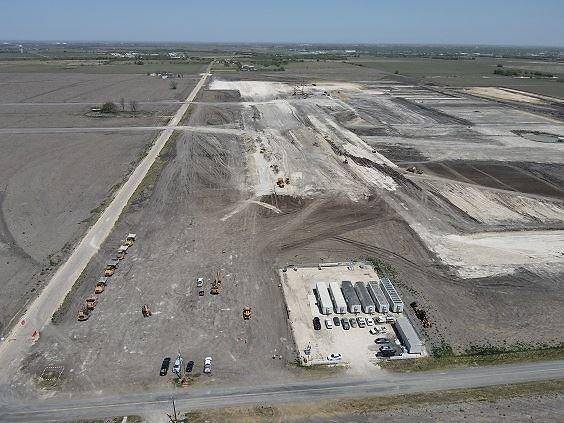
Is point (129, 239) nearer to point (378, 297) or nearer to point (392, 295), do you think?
point (378, 297)

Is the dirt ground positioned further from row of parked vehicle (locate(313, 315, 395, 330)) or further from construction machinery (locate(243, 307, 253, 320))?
row of parked vehicle (locate(313, 315, 395, 330))

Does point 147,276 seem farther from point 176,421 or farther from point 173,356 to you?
point 176,421

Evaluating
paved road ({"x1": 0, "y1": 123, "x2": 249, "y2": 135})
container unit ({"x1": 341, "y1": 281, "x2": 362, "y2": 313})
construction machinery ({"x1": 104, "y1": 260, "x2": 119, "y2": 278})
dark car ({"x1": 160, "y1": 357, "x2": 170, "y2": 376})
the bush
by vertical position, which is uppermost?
the bush

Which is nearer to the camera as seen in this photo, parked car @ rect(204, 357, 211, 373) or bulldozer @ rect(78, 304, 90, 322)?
parked car @ rect(204, 357, 211, 373)

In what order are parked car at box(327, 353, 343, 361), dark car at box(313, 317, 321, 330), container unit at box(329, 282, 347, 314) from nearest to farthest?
parked car at box(327, 353, 343, 361)
dark car at box(313, 317, 321, 330)
container unit at box(329, 282, 347, 314)

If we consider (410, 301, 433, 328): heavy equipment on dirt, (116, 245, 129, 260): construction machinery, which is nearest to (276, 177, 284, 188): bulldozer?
(116, 245, 129, 260): construction machinery

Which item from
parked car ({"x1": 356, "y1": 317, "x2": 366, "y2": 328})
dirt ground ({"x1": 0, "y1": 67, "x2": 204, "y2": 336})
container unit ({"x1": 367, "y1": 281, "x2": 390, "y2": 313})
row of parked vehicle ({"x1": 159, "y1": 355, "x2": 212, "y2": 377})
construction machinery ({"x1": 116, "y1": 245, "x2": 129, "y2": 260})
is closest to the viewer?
row of parked vehicle ({"x1": 159, "y1": 355, "x2": 212, "y2": 377})

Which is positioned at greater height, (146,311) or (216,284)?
(216,284)

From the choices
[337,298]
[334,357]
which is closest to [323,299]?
[337,298]
